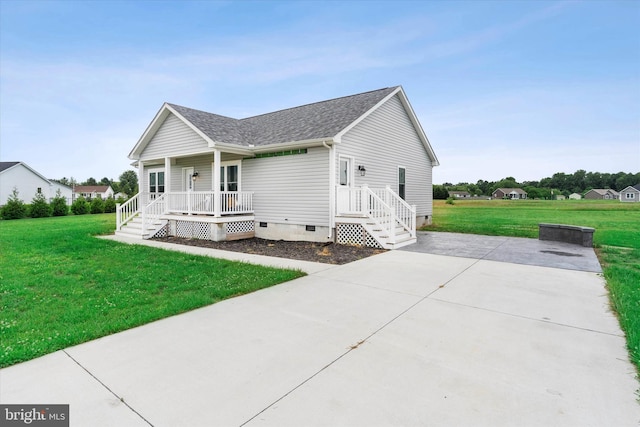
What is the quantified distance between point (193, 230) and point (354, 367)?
11.1 m

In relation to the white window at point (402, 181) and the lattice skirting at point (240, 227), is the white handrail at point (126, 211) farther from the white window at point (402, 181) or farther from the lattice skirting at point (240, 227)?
the white window at point (402, 181)

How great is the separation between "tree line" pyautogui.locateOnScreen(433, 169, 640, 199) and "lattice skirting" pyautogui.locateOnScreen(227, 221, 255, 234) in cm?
9120

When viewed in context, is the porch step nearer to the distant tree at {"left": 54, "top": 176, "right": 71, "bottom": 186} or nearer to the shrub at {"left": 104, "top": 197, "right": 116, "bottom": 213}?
the shrub at {"left": 104, "top": 197, "right": 116, "bottom": 213}

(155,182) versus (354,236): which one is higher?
(155,182)

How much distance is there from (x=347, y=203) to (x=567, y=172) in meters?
138

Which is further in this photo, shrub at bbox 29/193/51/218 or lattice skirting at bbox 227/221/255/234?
shrub at bbox 29/193/51/218

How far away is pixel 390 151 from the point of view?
13352mm

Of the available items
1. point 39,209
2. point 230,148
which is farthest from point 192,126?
point 39,209

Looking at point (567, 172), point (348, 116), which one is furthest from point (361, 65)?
point (567, 172)

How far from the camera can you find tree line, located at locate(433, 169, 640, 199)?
9300 centimetres

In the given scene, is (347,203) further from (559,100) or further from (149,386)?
(559,100)

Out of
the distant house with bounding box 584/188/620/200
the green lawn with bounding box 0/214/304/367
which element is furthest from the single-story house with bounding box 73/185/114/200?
the distant house with bounding box 584/188/620/200

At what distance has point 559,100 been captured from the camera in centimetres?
1867

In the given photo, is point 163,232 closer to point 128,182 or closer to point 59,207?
point 59,207
